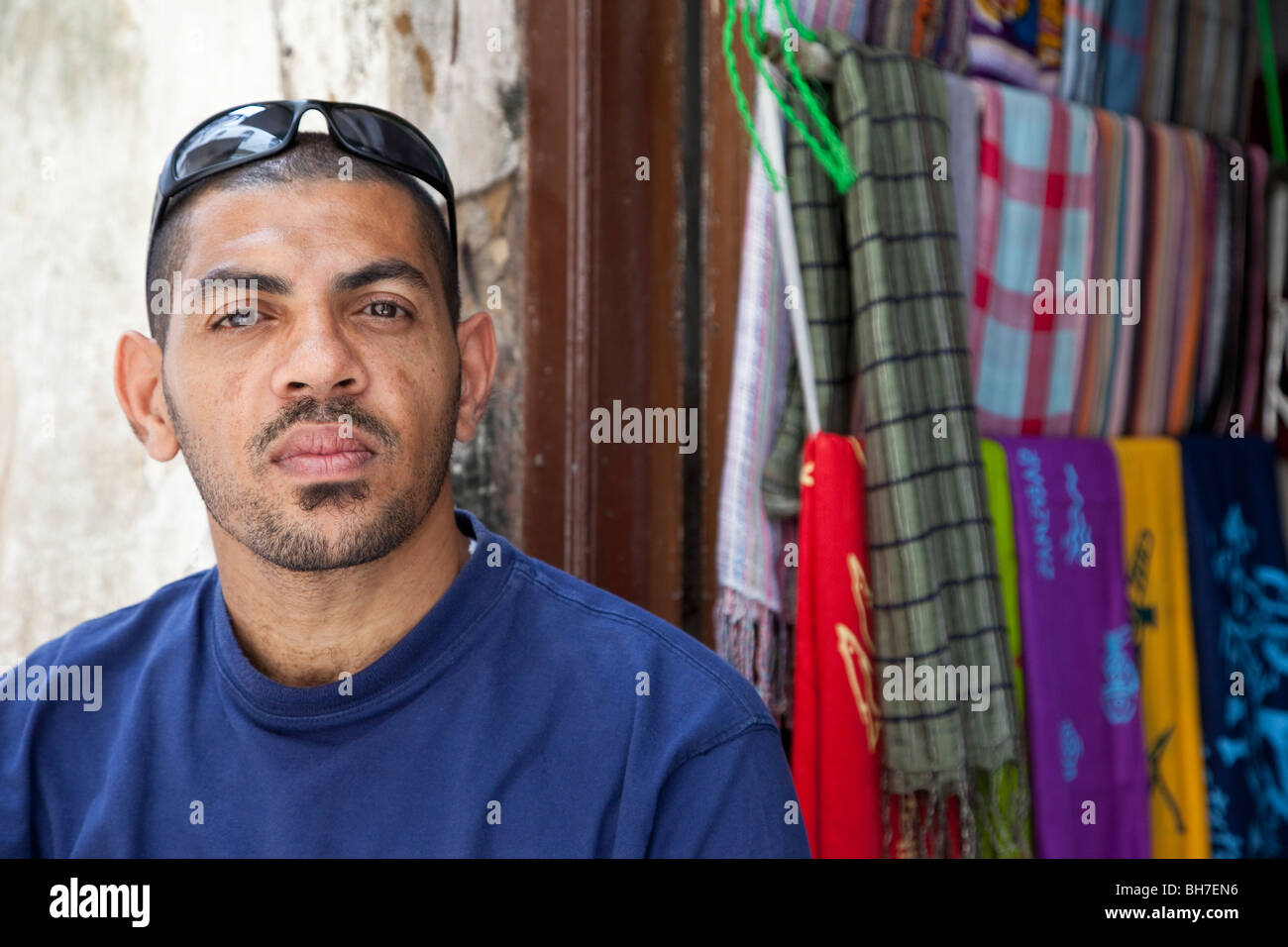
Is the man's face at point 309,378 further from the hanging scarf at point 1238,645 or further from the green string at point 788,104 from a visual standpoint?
the hanging scarf at point 1238,645

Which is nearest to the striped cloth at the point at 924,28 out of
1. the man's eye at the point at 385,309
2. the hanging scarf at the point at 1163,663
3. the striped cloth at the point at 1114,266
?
the striped cloth at the point at 1114,266

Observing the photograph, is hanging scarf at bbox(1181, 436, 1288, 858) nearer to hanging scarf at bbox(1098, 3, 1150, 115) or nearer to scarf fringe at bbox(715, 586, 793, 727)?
hanging scarf at bbox(1098, 3, 1150, 115)

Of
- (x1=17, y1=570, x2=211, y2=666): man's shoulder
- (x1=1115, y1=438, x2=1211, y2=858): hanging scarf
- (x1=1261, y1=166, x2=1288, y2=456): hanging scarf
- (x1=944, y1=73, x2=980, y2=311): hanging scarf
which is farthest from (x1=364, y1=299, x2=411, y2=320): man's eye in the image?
(x1=1261, y1=166, x2=1288, y2=456): hanging scarf

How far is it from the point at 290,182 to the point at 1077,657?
1.24m

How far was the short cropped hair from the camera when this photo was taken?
3.50ft

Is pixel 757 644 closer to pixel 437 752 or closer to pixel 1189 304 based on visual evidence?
pixel 437 752

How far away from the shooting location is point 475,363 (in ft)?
4.07

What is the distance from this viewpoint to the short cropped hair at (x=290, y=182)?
1.07m

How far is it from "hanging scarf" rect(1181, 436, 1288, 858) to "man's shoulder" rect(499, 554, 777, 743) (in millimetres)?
1109

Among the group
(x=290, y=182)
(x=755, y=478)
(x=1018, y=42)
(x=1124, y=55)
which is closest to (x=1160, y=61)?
(x=1124, y=55)

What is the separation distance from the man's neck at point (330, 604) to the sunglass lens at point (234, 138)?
0.34m

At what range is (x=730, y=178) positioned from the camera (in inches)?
64.2
